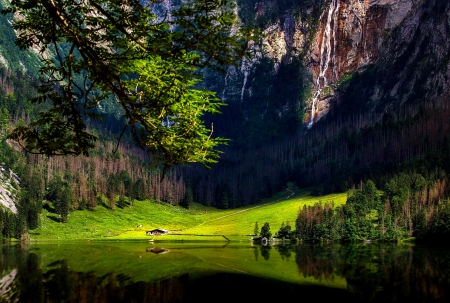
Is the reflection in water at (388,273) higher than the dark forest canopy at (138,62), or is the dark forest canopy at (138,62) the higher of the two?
the dark forest canopy at (138,62)

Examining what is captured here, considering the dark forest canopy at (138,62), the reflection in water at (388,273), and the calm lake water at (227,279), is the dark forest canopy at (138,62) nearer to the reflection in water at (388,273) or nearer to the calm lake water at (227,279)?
the calm lake water at (227,279)

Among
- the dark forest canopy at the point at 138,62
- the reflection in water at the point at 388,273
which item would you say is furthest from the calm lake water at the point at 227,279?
the dark forest canopy at the point at 138,62

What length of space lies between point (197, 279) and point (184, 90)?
191ft

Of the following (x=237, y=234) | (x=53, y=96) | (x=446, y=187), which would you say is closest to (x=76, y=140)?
(x=53, y=96)

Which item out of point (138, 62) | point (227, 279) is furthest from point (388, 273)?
point (138, 62)

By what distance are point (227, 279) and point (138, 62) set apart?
Result: 194 ft

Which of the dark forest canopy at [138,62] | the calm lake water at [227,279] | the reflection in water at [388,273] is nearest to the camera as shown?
the dark forest canopy at [138,62]

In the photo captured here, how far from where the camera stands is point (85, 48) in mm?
13258

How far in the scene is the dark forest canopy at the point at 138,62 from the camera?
13680 millimetres

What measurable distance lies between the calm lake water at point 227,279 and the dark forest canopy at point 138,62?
138 feet

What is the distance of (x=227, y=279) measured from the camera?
71.3 m

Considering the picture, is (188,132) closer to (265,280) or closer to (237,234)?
(265,280)

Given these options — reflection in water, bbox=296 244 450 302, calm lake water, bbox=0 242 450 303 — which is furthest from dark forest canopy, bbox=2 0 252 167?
reflection in water, bbox=296 244 450 302

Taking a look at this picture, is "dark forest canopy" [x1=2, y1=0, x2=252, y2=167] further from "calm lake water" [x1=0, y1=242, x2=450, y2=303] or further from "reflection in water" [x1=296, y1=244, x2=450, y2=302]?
"reflection in water" [x1=296, y1=244, x2=450, y2=302]
